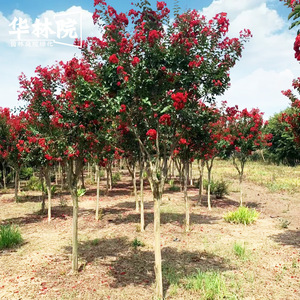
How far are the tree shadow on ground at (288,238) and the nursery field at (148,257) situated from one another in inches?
1.2

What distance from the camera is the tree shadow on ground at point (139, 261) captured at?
279 inches

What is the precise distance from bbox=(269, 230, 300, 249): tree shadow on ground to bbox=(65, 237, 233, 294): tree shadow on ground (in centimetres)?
307

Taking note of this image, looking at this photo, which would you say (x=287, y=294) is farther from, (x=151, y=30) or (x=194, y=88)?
(x=151, y=30)

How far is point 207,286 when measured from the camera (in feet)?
20.0

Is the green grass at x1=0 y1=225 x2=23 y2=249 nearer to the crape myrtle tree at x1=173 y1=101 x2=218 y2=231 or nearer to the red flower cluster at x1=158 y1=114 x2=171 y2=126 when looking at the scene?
the crape myrtle tree at x1=173 y1=101 x2=218 y2=231

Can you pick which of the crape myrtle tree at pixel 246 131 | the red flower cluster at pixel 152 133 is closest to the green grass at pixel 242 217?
the crape myrtle tree at pixel 246 131

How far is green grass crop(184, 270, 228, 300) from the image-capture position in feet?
19.3

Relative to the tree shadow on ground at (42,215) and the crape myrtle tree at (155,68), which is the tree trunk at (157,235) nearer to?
the crape myrtle tree at (155,68)

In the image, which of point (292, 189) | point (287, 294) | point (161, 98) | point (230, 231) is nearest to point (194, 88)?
point (161, 98)

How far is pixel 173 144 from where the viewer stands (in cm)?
634

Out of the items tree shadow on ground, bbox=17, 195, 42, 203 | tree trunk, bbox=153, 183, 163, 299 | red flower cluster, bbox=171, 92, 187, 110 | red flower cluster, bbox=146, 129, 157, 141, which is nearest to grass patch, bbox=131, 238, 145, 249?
tree trunk, bbox=153, 183, 163, 299

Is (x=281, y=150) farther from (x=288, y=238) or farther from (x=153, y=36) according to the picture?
(x=153, y=36)

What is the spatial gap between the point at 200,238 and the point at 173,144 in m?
5.41

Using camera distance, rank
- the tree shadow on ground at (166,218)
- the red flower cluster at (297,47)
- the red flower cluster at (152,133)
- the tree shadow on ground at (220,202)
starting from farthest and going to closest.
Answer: the tree shadow on ground at (220,202)
the tree shadow on ground at (166,218)
the red flower cluster at (152,133)
the red flower cluster at (297,47)
